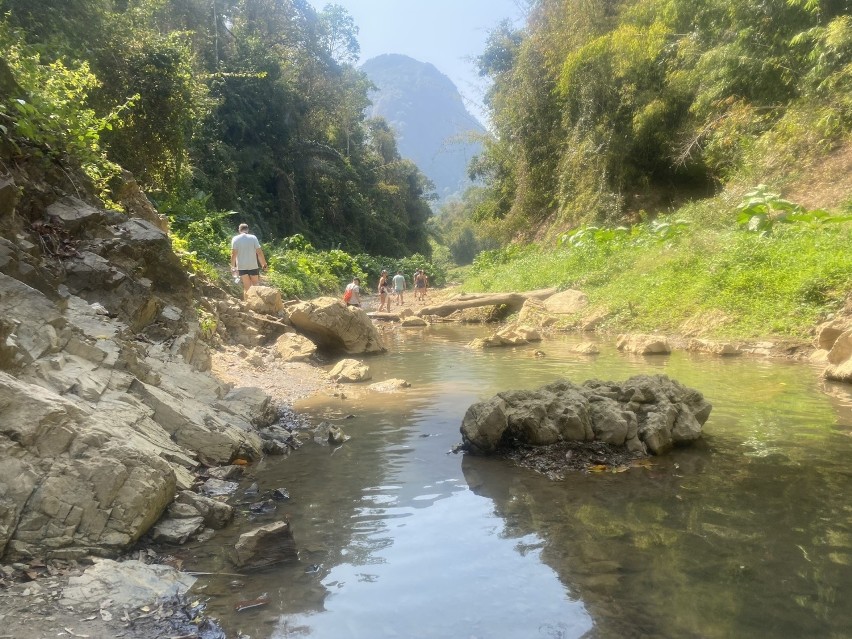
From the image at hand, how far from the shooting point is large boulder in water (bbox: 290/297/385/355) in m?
13.2

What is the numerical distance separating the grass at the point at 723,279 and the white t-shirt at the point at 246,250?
26.0 ft

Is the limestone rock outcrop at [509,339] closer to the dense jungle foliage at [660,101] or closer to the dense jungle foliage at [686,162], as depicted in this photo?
the dense jungle foliage at [686,162]

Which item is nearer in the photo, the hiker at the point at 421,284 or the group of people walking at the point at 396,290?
the group of people walking at the point at 396,290

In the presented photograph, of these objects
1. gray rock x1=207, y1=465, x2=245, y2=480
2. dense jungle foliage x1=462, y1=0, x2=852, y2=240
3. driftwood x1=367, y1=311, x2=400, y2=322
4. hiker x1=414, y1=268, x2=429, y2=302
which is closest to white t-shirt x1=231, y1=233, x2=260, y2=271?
driftwood x1=367, y1=311, x2=400, y2=322

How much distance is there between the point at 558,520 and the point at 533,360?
695cm

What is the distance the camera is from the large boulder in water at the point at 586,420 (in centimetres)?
635

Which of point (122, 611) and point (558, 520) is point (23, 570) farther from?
point (558, 520)

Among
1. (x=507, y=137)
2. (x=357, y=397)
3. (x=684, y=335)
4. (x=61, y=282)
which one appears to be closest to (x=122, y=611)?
(x=61, y=282)

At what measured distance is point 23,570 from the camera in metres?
3.65

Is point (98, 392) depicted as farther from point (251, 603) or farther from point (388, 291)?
point (388, 291)

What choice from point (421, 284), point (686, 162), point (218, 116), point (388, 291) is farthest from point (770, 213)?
point (218, 116)

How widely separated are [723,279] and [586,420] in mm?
8761

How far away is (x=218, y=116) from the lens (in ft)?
107

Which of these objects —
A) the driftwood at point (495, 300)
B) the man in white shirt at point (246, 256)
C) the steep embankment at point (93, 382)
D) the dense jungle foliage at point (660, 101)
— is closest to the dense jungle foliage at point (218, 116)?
the steep embankment at point (93, 382)
